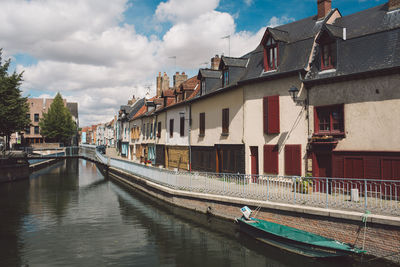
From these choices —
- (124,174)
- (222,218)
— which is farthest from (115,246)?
(124,174)

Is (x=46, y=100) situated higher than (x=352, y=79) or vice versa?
(x=46, y=100)

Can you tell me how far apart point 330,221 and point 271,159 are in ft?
21.9

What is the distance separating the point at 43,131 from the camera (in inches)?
2307

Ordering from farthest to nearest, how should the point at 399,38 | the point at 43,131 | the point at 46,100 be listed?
the point at 46,100, the point at 43,131, the point at 399,38

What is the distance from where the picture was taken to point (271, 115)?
16.6 meters

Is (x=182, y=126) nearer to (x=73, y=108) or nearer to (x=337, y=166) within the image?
(x=337, y=166)

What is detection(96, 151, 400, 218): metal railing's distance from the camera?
34.9ft

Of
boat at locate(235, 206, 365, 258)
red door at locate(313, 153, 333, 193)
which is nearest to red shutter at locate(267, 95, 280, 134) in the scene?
red door at locate(313, 153, 333, 193)

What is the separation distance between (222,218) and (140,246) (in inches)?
173

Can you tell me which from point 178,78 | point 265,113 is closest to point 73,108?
point 178,78

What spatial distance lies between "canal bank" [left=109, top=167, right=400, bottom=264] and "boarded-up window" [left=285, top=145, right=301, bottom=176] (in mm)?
3912

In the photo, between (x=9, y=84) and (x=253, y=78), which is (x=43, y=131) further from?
(x=253, y=78)

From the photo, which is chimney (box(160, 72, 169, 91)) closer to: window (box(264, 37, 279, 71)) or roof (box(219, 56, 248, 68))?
roof (box(219, 56, 248, 68))

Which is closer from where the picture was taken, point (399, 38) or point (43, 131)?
point (399, 38)
